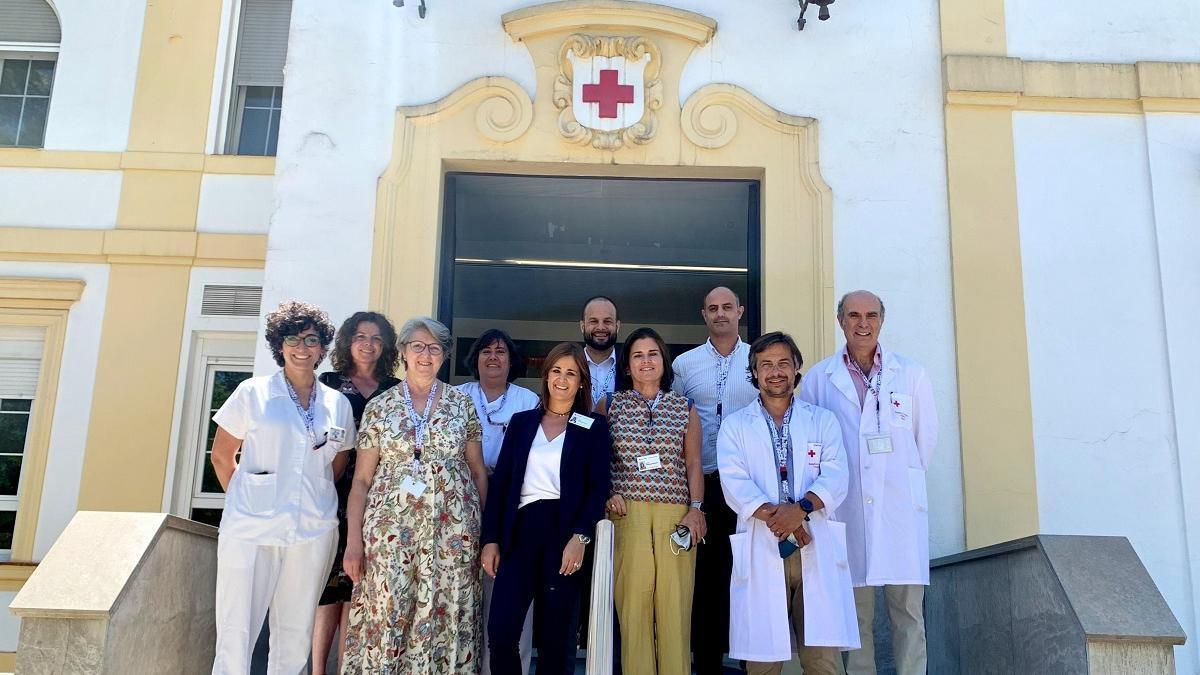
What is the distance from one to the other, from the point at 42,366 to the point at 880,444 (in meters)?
5.91

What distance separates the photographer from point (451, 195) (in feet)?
21.8

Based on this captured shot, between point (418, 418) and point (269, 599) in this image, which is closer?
point (269, 599)

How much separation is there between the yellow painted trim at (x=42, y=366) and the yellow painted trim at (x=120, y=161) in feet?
2.86

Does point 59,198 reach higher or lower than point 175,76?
lower

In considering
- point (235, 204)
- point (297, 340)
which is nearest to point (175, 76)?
point (235, 204)

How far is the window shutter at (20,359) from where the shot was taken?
24.8 feet

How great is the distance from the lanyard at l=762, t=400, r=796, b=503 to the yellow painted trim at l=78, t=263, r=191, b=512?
15.4 ft

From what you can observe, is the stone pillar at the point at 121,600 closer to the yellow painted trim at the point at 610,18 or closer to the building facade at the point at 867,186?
the building facade at the point at 867,186

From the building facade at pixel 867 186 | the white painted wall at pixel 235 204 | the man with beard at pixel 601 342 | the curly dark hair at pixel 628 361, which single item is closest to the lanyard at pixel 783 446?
the curly dark hair at pixel 628 361

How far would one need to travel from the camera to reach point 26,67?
8.20m

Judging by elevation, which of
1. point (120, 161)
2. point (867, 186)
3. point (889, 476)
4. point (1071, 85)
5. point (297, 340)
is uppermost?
point (1071, 85)

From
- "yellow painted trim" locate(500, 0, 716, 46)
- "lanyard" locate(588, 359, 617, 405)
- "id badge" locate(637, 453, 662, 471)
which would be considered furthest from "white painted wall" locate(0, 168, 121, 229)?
"id badge" locate(637, 453, 662, 471)

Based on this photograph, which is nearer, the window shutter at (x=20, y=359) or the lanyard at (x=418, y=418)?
the lanyard at (x=418, y=418)

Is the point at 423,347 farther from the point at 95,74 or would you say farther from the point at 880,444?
the point at 95,74
